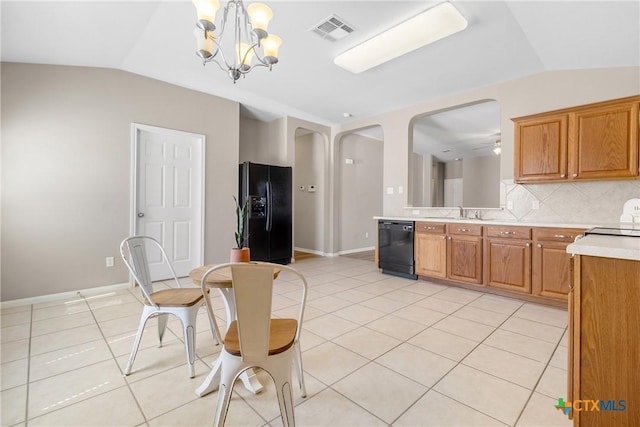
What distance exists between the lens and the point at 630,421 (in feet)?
3.57

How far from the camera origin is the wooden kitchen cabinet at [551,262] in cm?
289

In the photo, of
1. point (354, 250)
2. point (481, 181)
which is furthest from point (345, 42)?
point (481, 181)

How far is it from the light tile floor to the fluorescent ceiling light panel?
265 centimetres

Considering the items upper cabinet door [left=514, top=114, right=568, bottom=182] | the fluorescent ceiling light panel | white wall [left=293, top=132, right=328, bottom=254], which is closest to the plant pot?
the fluorescent ceiling light panel

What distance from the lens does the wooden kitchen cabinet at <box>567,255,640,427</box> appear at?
43.0 inches

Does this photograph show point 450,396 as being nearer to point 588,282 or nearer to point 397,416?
point 397,416

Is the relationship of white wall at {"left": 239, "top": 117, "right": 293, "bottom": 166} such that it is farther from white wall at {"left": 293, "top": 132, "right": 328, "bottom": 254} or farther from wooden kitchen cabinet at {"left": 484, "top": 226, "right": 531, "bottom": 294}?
wooden kitchen cabinet at {"left": 484, "top": 226, "right": 531, "bottom": 294}

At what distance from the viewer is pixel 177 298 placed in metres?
1.93

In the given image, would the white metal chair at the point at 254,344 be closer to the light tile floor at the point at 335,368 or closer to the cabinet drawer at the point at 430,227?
the light tile floor at the point at 335,368

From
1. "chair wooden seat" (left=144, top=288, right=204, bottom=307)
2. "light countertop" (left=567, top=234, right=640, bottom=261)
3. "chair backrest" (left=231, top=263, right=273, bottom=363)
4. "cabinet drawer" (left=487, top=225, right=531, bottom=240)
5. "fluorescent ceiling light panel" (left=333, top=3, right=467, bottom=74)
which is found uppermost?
"fluorescent ceiling light panel" (left=333, top=3, right=467, bottom=74)

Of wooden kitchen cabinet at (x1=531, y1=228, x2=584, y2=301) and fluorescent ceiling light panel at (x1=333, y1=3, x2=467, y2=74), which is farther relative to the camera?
wooden kitchen cabinet at (x1=531, y1=228, x2=584, y2=301)

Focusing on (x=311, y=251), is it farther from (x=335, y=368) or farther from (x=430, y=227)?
(x=335, y=368)

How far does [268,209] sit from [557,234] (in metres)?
3.87

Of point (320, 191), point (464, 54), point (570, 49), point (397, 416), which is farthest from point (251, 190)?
point (570, 49)
